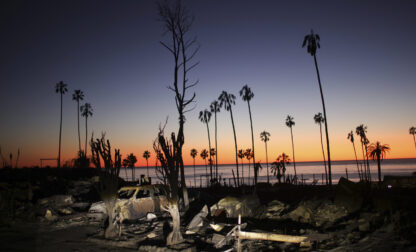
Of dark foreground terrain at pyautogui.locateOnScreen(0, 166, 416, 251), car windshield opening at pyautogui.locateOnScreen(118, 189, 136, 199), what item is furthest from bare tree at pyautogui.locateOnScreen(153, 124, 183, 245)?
car windshield opening at pyautogui.locateOnScreen(118, 189, 136, 199)

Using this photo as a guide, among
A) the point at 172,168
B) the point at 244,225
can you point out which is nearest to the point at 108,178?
the point at 172,168

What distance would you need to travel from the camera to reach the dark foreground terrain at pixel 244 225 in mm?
8125

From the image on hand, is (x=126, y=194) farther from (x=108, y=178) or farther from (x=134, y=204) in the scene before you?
(x=108, y=178)

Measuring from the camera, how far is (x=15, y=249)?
8.68 metres

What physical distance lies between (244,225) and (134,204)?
242 inches

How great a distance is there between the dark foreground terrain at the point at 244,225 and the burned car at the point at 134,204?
44 cm

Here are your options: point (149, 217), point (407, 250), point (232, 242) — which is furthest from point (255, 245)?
point (149, 217)

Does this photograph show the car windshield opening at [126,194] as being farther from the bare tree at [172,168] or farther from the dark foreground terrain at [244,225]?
the bare tree at [172,168]

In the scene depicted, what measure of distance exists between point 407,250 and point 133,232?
929 cm

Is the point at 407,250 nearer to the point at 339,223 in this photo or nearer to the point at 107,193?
the point at 339,223

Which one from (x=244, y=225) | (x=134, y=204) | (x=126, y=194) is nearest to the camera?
(x=244, y=225)

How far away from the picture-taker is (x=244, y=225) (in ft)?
30.4

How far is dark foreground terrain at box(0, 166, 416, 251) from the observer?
8125mm

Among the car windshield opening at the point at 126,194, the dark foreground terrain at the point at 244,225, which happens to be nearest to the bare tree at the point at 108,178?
the dark foreground terrain at the point at 244,225
